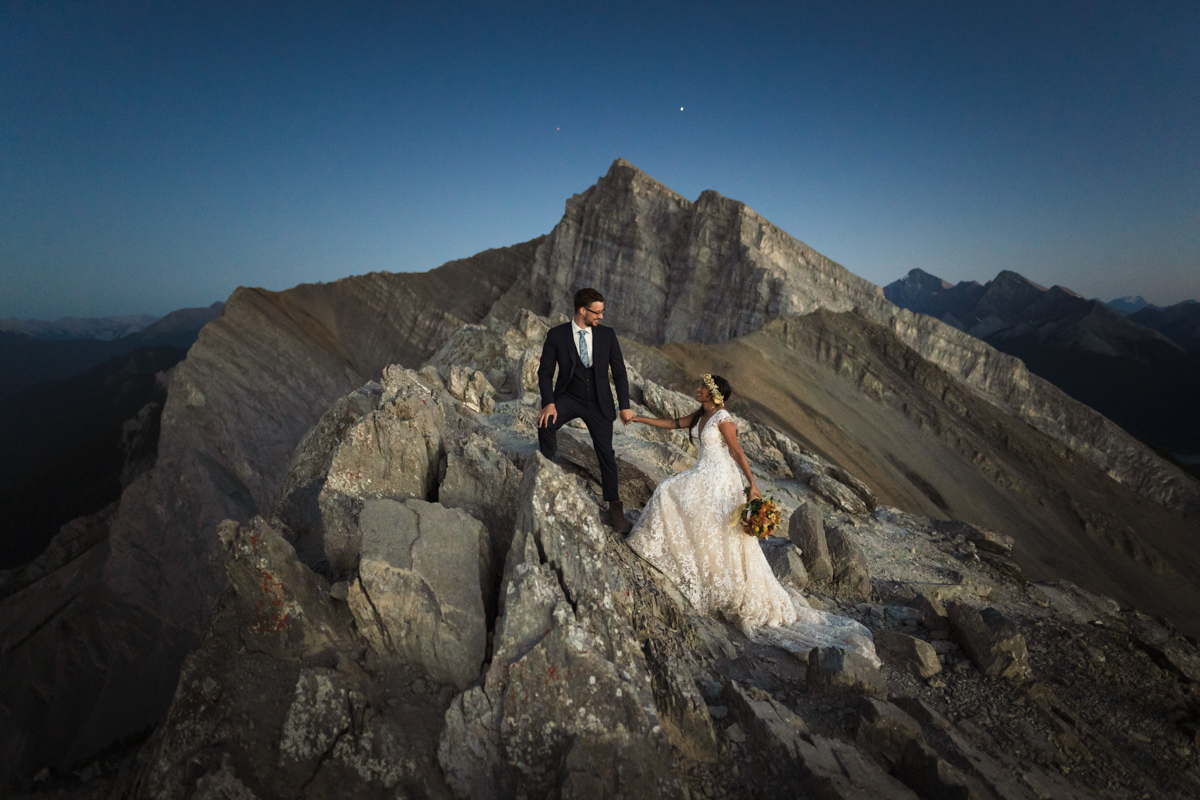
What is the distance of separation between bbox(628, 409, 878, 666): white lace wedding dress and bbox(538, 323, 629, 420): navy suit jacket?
3.80 feet

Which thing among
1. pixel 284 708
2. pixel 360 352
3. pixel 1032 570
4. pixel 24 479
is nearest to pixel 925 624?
pixel 284 708

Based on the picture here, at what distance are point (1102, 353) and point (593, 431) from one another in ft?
395

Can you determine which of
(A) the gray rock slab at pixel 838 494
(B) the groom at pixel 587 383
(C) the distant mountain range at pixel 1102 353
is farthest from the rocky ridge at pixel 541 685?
(C) the distant mountain range at pixel 1102 353

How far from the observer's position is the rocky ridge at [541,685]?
3316 mm

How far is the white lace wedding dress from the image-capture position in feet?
18.4


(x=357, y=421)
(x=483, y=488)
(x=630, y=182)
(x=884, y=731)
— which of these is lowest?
(x=884, y=731)

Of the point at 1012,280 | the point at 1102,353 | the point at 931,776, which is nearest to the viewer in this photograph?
the point at 931,776

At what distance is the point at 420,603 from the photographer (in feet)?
13.2

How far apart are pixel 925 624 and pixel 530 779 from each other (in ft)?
17.6

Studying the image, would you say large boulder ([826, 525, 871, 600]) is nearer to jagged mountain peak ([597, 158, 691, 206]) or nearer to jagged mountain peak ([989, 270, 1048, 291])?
jagged mountain peak ([597, 158, 691, 206])

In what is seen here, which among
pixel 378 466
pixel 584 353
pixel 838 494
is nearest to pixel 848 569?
pixel 584 353

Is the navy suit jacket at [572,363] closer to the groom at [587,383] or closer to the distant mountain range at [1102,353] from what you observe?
the groom at [587,383]

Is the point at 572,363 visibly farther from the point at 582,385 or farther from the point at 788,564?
the point at 788,564

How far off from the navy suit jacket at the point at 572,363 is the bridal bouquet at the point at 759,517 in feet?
5.72
